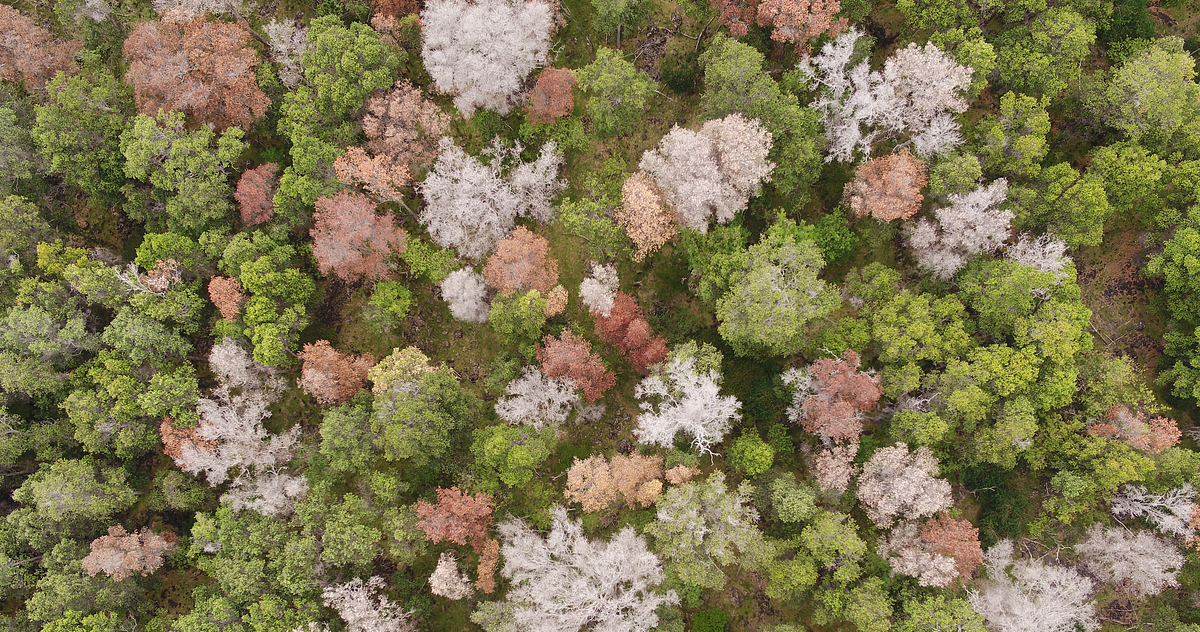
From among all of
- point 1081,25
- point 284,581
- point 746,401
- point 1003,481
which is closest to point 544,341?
point 746,401

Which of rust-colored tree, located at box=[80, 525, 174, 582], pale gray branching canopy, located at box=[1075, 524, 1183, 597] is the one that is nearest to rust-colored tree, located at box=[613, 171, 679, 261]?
pale gray branching canopy, located at box=[1075, 524, 1183, 597]

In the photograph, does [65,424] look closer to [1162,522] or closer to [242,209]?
[242,209]


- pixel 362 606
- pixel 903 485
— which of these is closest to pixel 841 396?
pixel 903 485

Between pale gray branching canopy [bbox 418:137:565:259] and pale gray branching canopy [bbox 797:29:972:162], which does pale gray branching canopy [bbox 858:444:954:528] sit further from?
pale gray branching canopy [bbox 418:137:565:259]

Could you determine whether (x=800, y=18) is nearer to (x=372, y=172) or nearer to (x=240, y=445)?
(x=372, y=172)

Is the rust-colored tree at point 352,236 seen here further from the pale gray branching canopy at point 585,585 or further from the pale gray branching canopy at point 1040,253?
the pale gray branching canopy at point 1040,253
